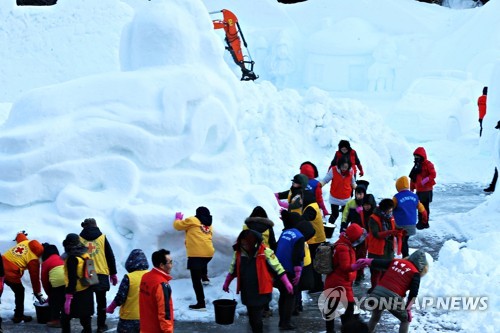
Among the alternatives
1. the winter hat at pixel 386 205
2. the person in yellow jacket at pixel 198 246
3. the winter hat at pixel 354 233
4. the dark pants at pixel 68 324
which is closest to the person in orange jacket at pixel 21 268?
the dark pants at pixel 68 324

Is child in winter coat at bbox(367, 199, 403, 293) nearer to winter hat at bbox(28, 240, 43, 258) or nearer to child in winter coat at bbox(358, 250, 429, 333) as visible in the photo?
child in winter coat at bbox(358, 250, 429, 333)

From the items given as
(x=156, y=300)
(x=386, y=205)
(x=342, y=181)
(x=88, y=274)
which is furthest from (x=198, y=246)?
(x=342, y=181)

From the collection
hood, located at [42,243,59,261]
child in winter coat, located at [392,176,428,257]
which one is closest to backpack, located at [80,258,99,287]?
hood, located at [42,243,59,261]

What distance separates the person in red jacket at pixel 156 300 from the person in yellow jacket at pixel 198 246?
7.39 ft

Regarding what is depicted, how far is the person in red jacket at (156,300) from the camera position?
19.7 ft

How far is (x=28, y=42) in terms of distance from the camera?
22.0 m

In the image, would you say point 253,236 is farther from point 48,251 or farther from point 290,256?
point 48,251

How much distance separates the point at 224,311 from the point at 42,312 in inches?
75.1

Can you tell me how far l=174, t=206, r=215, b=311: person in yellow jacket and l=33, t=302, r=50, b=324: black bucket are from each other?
1535 millimetres

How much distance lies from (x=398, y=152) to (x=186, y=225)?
9.01 meters

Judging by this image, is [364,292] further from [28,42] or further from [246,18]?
[246,18]

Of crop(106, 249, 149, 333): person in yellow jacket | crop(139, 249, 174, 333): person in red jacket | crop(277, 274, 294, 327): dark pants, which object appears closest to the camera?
crop(139, 249, 174, 333): person in red jacket

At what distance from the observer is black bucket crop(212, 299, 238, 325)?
7918mm

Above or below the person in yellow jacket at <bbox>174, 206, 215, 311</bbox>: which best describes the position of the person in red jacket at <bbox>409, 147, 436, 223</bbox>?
above
